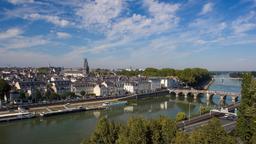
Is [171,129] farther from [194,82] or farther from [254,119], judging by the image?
[194,82]

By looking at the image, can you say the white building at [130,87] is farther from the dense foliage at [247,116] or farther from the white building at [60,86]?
the dense foliage at [247,116]

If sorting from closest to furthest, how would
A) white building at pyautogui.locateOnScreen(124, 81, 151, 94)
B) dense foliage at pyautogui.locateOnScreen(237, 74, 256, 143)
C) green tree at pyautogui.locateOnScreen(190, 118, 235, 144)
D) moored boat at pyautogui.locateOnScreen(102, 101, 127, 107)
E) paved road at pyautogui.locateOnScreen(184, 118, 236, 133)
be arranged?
1. green tree at pyautogui.locateOnScreen(190, 118, 235, 144)
2. dense foliage at pyautogui.locateOnScreen(237, 74, 256, 143)
3. paved road at pyautogui.locateOnScreen(184, 118, 236, 133)
4. moored boat at pyautogui.locateOnScreen(102, 101, 127, 107)
5. white building at pyautogui.locateOnScreen(124, 81, 151, 94)

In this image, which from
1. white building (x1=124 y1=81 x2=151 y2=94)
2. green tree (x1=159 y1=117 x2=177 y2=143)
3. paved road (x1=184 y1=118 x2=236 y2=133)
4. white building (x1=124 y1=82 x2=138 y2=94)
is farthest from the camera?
white building (x1=124 y1=81 x2=151 y2=94)

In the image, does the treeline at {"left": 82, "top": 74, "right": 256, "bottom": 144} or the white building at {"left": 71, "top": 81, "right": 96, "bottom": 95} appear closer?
the treeline at {"left": 82, "top": 74, "right": 256, "bottom": 144}

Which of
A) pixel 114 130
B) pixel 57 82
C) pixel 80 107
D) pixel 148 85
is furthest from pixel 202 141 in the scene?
pixel 148 85

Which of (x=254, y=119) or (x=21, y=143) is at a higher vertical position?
(x=254, y=119)

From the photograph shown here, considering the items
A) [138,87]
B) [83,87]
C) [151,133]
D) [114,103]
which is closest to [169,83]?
[138,87]

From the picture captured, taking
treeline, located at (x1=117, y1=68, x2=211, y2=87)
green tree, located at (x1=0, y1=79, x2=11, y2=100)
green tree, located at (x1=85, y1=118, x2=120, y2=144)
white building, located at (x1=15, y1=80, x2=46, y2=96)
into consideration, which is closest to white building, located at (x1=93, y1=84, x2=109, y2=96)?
white building, located at (x1=15, y1=80, x2=46, y2=96)

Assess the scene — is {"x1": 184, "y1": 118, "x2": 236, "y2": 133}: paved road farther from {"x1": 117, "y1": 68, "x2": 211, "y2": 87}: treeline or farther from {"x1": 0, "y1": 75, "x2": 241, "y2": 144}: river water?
{"x1": 117, "y1": 68, "x2": 211, "y2": 87}: treeline
